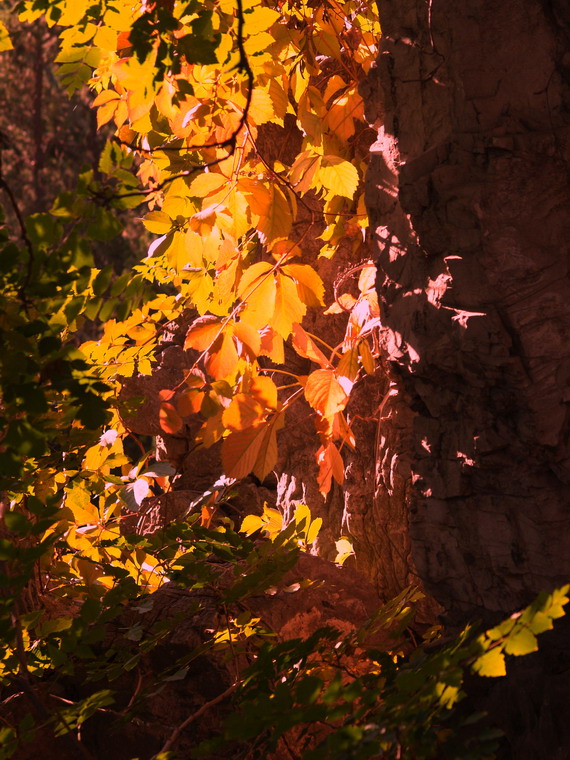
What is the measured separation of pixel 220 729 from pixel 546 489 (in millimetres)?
888

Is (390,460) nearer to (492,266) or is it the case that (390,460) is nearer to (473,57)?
(492,266)

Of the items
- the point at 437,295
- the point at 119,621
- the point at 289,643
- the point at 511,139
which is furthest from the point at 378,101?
the point at 119,621

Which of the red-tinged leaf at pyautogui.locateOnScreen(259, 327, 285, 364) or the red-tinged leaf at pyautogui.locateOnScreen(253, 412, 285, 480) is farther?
the red-tinged leaf at pyautogui.locateOnScreen(259, 327, 285, 364)

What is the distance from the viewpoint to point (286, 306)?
5.79 ft

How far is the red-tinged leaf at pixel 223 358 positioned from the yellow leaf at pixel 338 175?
42 cm

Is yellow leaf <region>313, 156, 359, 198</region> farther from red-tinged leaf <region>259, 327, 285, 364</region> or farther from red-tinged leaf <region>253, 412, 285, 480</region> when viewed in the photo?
red-tinged leaf <region>253, 412, 285, 480</region>

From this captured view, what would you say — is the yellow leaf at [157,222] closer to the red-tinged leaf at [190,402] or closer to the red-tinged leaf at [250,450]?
the red-tinged leaf at [190,402]

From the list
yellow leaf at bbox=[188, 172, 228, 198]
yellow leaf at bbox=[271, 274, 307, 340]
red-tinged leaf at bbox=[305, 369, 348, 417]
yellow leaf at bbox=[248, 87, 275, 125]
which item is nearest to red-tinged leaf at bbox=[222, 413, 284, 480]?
red-tinged leaf at bbox=[305, 369, 348, 417]

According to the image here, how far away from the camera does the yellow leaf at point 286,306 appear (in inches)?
69.1

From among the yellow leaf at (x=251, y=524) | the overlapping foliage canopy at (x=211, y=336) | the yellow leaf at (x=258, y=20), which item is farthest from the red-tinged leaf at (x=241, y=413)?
the yellow leaf at (x=258, y=20)

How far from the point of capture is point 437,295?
1530 millimetres

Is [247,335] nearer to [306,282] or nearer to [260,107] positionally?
[306,282]

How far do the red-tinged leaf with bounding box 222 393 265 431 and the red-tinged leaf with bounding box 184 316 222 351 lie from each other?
0.51 ft

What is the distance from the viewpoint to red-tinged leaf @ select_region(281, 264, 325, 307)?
5.78 feet
